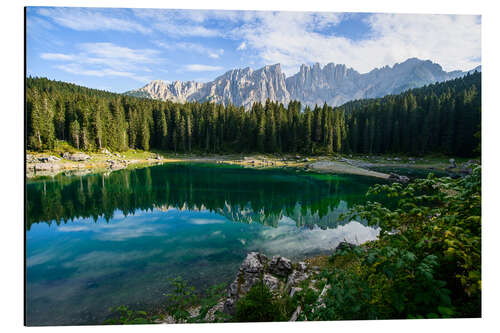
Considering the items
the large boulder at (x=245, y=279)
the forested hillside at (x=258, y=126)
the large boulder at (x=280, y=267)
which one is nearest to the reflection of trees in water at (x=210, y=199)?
the large boulder at (x=280, y=267)

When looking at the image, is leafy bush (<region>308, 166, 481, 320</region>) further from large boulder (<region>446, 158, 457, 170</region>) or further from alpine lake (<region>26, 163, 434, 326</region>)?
large boulder (<region>446, 158, 457, 170</region>)

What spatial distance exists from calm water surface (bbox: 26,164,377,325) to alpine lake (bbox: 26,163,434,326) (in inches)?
1.2

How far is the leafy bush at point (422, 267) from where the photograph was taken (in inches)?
97.1

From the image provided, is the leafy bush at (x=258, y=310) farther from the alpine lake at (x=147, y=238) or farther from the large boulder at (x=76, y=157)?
the large boulder at (x=76, y=157)

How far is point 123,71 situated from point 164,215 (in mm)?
7588

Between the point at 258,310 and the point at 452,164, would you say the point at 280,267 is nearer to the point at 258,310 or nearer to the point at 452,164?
the point at 258,310

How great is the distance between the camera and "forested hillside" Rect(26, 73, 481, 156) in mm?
36062

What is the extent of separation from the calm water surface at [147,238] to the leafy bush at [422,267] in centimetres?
299

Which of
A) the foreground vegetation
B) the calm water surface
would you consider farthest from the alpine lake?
the foreground vegetation

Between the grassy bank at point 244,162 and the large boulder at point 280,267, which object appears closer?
the large boulder at point 280,267

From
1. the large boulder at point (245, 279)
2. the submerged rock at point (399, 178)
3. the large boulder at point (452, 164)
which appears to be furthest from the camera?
the large boulder at point (452, 164)

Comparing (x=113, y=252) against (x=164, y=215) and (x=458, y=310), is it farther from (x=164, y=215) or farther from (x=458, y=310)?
(x=458, y=310)

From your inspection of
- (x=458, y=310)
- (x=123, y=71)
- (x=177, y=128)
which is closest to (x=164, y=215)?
(x=123, y=71)
